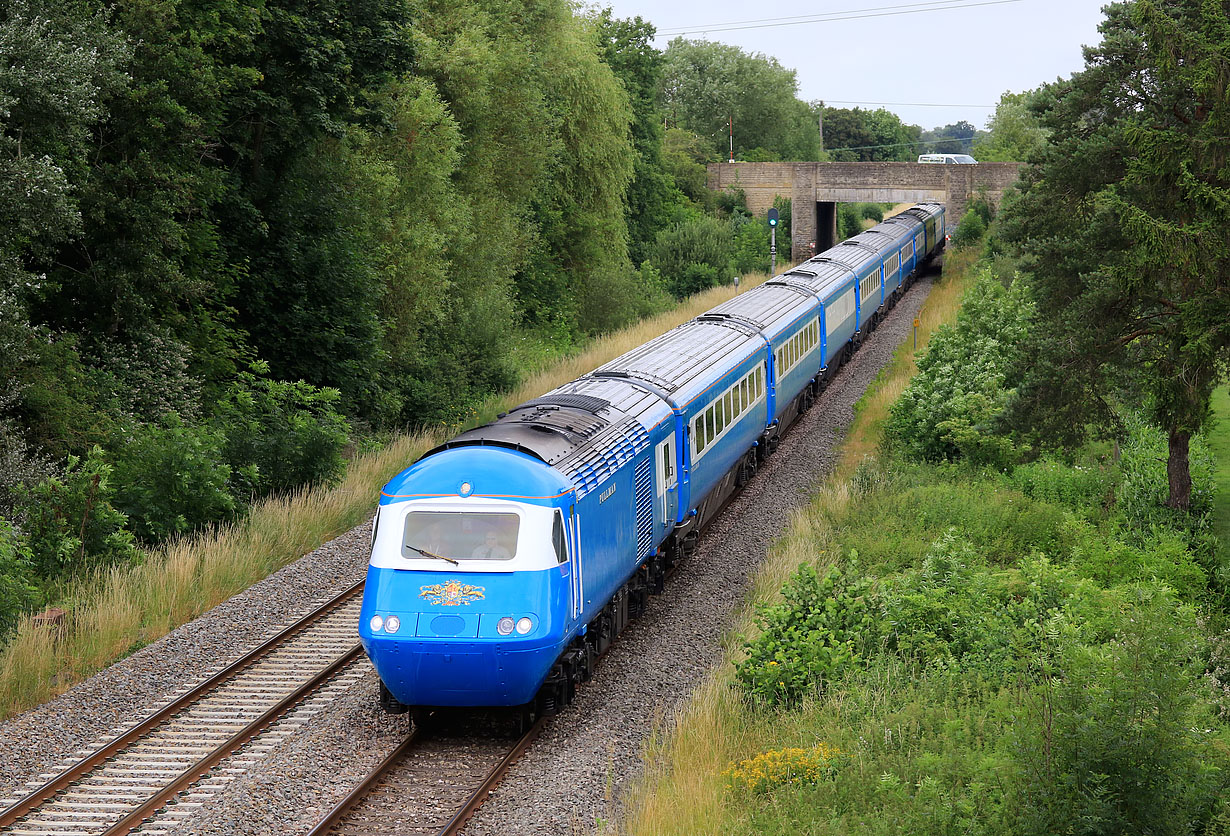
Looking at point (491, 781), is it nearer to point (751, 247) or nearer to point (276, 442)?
point (276, 442)

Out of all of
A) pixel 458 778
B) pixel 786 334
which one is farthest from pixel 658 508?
pixel 786 334

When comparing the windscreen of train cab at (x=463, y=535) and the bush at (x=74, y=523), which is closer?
the windscreen of train cab at (x=463, y=535)

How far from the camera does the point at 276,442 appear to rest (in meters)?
20.2

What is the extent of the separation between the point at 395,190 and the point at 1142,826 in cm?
2476

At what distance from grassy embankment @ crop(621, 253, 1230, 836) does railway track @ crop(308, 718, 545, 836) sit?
→ 150 centimetres

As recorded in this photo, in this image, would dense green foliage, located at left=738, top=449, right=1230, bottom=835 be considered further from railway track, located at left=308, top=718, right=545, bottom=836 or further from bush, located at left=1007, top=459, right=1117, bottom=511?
railway track, located at left=308, top=718, right=545, bottom=836

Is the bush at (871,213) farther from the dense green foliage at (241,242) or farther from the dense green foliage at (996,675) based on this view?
the dense green foliage at (996,675)

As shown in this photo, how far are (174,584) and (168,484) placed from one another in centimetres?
304

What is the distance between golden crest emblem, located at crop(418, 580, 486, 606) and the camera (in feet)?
33.9

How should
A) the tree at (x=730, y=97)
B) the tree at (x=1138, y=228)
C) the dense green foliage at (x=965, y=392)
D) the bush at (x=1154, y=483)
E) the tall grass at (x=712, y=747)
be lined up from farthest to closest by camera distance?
the tree at (x=730, y=97), the dense green foliage at (x=965, y=392), the bush at (x=1154, y=483), the tree at (x=1138, y=228), the tall grass at (x=712, y=747)

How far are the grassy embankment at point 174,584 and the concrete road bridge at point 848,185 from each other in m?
43.0

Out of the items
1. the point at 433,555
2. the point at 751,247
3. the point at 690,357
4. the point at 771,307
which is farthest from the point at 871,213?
the point at 433,555

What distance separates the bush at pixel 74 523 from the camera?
14.8 meters

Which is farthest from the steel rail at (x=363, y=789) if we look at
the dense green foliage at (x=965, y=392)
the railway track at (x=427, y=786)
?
the dense green foliage at (x=965, y=392)
